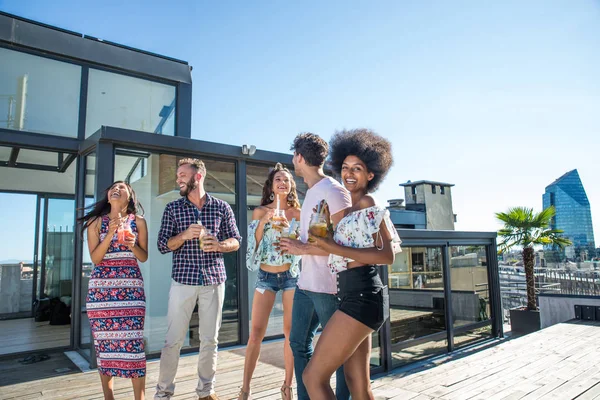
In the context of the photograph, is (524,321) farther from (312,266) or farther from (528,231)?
(312,266)

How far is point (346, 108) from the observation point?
7742 mm

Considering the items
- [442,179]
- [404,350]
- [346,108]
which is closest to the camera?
[404,350]

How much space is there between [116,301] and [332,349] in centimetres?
141

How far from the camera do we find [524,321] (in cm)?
830

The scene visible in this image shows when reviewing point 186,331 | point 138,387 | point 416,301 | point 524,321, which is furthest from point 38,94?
point 524,321

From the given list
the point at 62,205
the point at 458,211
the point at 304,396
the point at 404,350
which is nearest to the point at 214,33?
the point at 62,205

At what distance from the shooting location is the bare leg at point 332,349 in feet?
4.83

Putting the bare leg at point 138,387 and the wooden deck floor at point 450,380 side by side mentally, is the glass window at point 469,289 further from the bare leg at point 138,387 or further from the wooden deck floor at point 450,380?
the bare leg at point 138,387

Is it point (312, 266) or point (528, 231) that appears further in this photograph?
point (528, 231)

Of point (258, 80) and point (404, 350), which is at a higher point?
point (258, 80)

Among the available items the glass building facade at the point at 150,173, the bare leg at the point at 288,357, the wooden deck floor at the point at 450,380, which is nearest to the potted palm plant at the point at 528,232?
the glass building facade at the point at 150,173

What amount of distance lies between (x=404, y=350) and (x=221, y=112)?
16.1 feet

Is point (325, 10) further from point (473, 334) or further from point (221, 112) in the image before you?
point (473, 334)

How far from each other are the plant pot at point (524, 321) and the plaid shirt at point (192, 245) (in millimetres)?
8117
